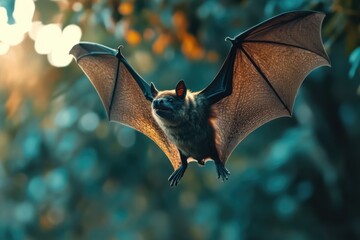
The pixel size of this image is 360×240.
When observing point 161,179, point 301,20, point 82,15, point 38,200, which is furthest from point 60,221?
point 301,20

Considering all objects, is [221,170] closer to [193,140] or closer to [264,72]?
[193,140]

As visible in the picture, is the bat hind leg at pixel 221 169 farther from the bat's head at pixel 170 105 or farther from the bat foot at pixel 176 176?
the bat's head at pixel 170 105

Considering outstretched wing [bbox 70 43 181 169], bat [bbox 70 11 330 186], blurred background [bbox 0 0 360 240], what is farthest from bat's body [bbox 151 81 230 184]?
blurred background [bbox 0 0 360 240]

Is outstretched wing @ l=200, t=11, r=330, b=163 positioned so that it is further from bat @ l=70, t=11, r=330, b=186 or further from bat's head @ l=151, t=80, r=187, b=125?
bat's head @ l=151, t=80, r=187, b=125

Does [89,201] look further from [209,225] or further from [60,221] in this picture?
[209,225]

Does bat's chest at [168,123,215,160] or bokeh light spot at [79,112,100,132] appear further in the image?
bokeh light spot at [79,112,100,132]

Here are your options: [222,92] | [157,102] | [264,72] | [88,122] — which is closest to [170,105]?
[157,102]
